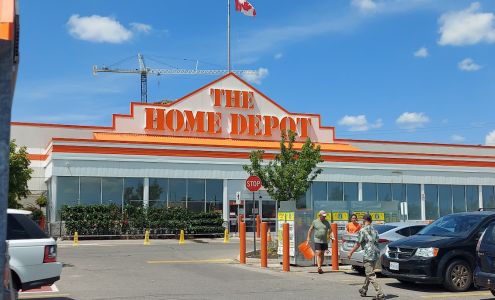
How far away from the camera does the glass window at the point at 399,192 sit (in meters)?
41.6

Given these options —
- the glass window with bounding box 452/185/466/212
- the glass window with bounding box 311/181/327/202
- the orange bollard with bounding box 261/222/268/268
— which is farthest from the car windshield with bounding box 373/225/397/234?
the glass window with bounding box 452/185/466/212

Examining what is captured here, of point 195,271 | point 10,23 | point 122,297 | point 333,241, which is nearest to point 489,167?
point 333,241

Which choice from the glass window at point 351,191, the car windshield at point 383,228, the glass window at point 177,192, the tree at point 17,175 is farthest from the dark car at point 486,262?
the glass window at point 351,191

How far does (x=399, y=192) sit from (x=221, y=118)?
1382 centimetres

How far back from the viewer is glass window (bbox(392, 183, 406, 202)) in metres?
41.6

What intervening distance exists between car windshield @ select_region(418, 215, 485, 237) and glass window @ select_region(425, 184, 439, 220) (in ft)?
96.4

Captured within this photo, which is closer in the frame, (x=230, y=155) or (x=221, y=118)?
(x=230, y=155)

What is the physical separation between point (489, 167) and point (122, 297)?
131ft

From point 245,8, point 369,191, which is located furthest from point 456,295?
point 245,8

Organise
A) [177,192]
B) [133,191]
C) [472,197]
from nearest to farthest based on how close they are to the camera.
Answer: [133,191] → [177,192] → [472,197]

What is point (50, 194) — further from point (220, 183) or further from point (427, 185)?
point (427, 185)

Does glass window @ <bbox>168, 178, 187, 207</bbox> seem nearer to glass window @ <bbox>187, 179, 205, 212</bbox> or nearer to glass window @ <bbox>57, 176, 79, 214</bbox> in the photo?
glass window @ <bbox>187, 179, 205, 212</bbox>

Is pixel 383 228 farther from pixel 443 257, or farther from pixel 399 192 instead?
pixel 399 192

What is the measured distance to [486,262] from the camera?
10594 millimetres
